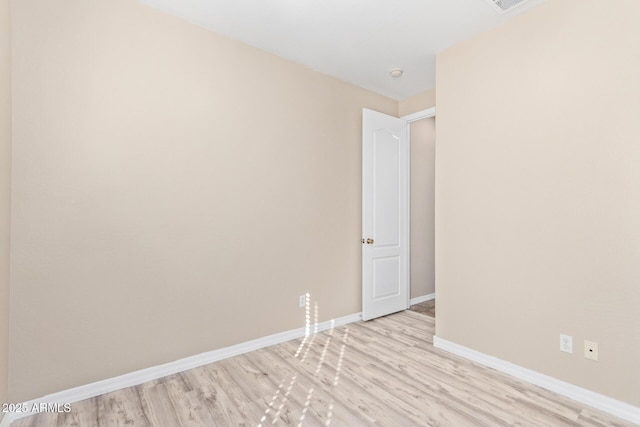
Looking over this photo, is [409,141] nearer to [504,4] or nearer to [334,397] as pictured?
[504,4]

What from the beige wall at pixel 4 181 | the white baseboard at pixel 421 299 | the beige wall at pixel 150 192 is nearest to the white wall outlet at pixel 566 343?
the beige wall at pixel 150 192

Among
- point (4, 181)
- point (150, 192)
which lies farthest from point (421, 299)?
point (4, 181)

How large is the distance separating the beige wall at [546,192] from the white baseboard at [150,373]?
1555 millimetres

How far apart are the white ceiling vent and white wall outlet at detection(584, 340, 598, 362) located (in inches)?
94.5

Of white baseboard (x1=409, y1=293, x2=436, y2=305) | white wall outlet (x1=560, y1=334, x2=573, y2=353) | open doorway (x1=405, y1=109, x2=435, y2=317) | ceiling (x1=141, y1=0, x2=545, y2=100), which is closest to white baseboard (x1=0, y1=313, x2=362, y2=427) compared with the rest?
white baseboard (x1=409, y1=293, x2=436, y2=305)

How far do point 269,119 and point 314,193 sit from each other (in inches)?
33.7

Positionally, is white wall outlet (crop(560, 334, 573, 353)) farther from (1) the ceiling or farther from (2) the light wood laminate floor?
(1) the ceiling

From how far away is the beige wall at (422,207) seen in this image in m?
4.45

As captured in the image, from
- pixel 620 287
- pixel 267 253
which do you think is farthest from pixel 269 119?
pixel 620 287

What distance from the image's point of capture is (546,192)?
7.54ft

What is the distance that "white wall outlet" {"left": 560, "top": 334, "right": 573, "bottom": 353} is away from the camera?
7.14 ft

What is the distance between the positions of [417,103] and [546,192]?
6.92 ft

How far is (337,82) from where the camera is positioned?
3523mm

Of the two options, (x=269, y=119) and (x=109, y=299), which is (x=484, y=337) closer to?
(x=269, y=119)
